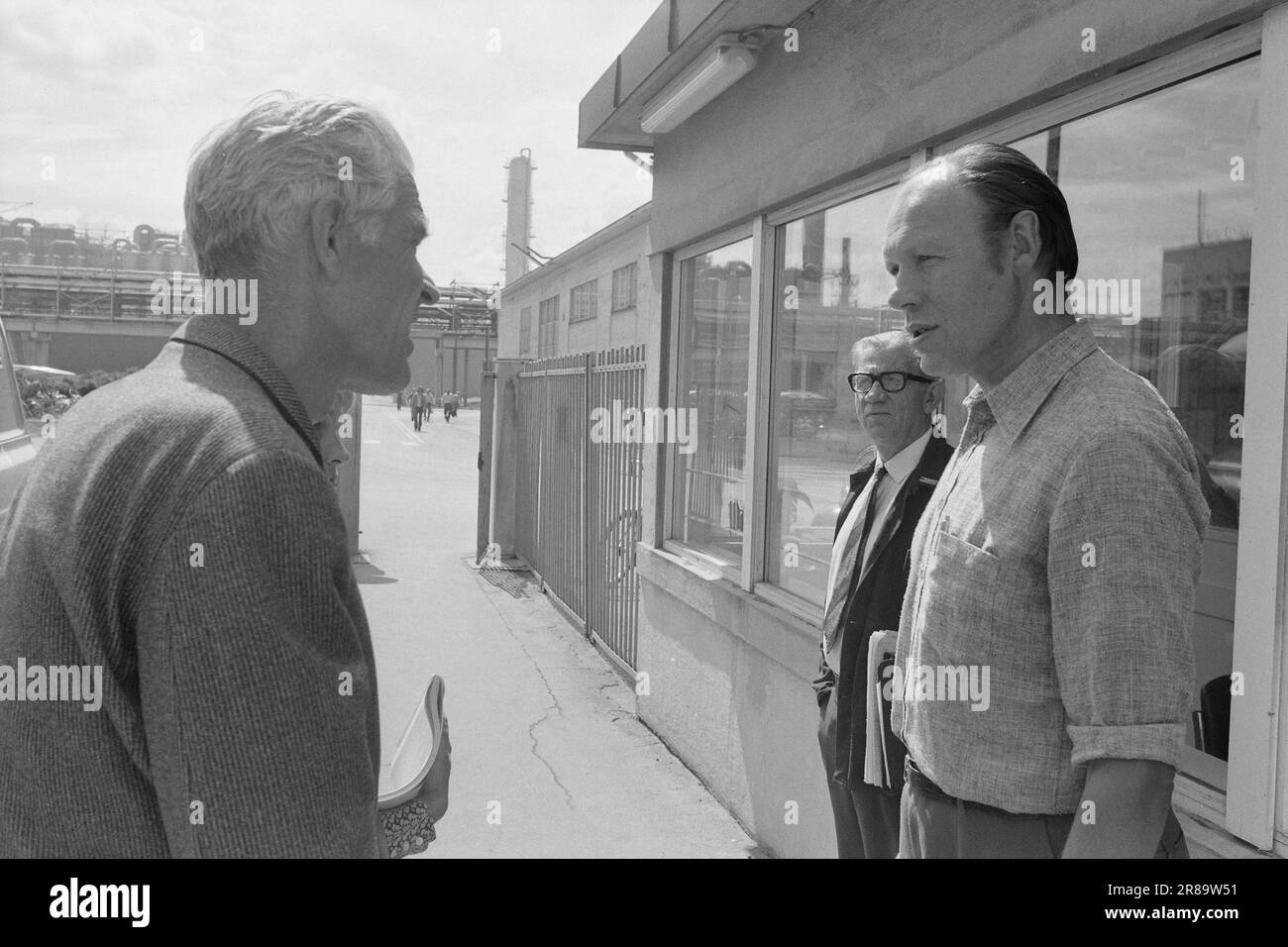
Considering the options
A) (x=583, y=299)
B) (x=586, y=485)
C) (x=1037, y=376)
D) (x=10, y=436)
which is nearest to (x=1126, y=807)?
(x=1037, y=376)

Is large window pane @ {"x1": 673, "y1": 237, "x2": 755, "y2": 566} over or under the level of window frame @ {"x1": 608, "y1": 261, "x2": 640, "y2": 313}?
under

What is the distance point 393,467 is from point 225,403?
2527 cm

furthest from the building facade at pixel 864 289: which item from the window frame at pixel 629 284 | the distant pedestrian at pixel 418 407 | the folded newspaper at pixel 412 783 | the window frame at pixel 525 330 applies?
the distant pedestrian at pixel 418 407

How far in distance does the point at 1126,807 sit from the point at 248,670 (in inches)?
46.3

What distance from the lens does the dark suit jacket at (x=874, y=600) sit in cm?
327

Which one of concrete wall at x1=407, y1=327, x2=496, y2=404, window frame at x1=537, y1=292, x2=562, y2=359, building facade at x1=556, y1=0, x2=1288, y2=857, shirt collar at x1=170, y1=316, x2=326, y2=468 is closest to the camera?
shirt collar at x1=170, y1=316, x2=326, y2=468

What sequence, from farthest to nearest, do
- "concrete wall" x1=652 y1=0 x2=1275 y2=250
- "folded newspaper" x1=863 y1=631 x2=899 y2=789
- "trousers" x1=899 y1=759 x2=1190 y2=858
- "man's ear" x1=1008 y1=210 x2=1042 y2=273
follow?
"folded newspaper" x1=863 y1=631 x2=899 y2=789 < "concrete wall" x1=652 y1=0 x2=1275 y2=250 < "man's ear" x1=1008 y1=210 x2=1042 y2=273 < "trousers" x1=899 y1=759 x2=1190 y2=858

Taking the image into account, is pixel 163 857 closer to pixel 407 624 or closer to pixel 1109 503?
pixel 1109 503

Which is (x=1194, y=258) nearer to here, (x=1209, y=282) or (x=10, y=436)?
(x=1209, y=282)

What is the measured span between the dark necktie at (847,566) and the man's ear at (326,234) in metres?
2.38

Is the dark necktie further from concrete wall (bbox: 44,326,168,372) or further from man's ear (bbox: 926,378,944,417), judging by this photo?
concrete wall (bbox: 44,326,168,372)

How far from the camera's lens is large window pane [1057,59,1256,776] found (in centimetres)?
268

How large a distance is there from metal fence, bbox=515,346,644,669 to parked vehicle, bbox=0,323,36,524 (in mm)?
3660
